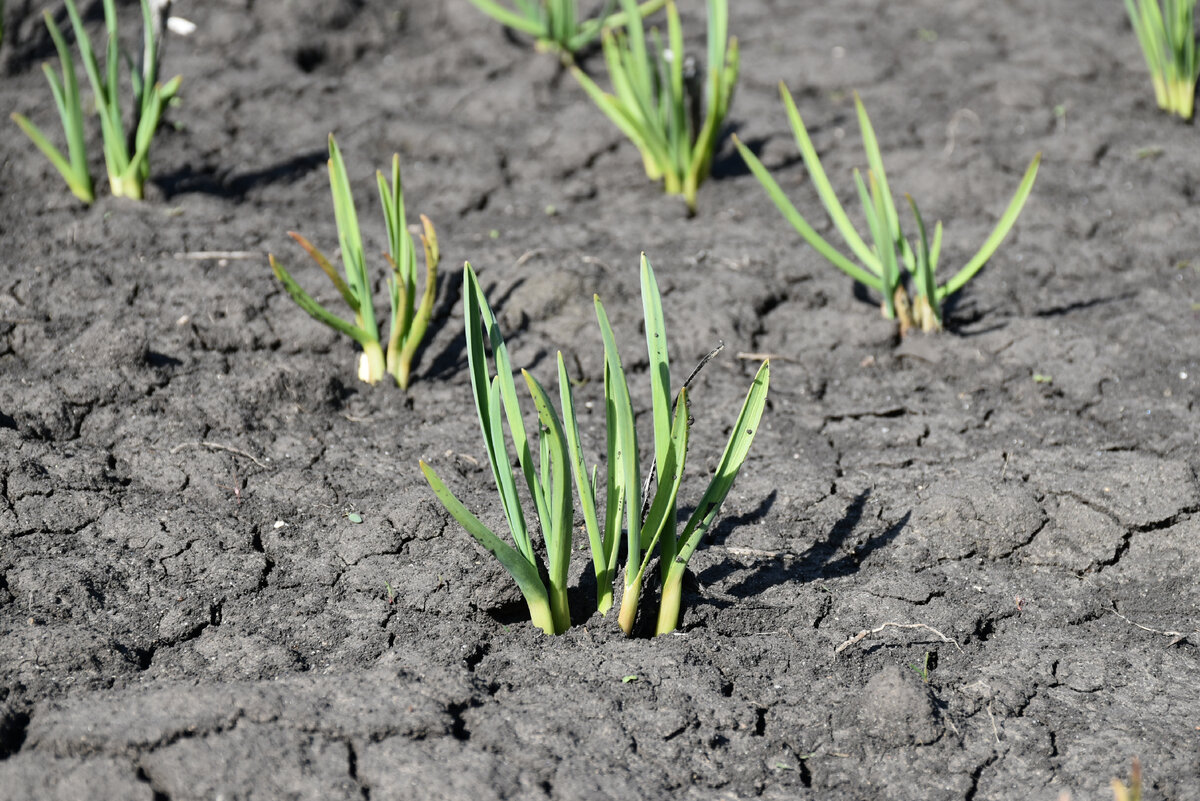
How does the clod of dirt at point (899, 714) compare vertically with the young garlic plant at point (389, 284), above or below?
below

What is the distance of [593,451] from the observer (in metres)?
2.02

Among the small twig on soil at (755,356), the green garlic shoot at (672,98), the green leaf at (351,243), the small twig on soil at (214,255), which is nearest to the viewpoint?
the green leaf at (351,243)

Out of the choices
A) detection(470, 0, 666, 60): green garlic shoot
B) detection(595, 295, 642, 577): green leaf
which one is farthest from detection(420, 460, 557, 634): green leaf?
detection(470, 0, 666, 60): green garlic shoot

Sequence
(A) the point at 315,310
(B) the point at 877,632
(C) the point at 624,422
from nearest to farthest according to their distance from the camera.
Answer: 1. (C) the point at 624,422
2. (B) the point at 877,632
3. (A) the point at 315,310

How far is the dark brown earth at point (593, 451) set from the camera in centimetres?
140

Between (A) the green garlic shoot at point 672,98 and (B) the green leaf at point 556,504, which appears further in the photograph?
(A) the green garlic shoot at point 672,98

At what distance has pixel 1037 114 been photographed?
3113mm

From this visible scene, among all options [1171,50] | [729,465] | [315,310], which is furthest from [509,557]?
[1171,50]

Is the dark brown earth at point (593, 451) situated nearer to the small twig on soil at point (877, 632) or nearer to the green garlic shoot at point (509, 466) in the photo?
the small twig on soil at point (877, 632)

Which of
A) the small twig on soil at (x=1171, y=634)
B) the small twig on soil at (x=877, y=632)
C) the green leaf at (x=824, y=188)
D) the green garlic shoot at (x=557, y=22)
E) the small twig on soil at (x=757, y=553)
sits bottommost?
the small twig on soil at (x=1171, y=634)

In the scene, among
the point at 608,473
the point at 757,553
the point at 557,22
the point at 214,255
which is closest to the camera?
the point at 608,473

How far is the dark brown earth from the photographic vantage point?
4.60 ft

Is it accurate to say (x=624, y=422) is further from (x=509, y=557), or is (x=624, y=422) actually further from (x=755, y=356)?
(x=755, y=356)

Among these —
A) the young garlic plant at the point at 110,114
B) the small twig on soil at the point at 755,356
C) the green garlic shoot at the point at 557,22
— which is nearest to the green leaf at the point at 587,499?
the small twig on soil at the point at 755,356
